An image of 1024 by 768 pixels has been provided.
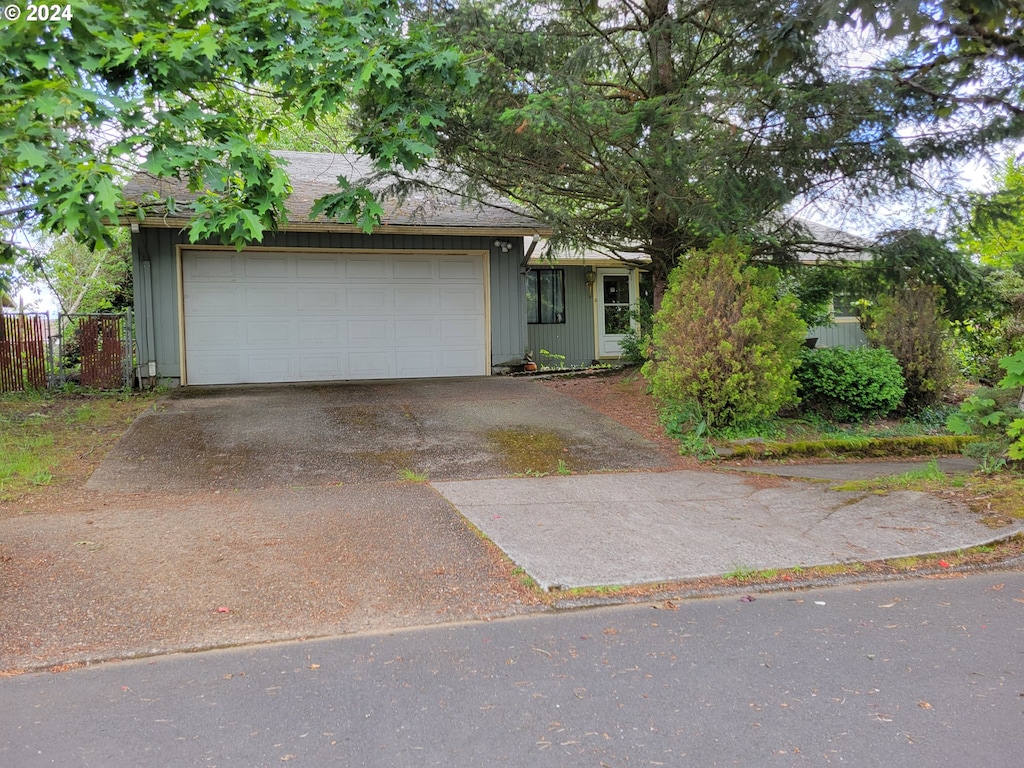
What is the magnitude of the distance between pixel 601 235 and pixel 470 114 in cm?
273

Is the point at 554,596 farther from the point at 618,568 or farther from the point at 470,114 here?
the point at 470,114

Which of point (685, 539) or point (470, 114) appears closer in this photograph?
point (685, 539)

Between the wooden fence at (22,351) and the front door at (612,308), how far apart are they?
37.3ft

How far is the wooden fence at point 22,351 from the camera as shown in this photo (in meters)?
11.1

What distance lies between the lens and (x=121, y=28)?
5062 mm

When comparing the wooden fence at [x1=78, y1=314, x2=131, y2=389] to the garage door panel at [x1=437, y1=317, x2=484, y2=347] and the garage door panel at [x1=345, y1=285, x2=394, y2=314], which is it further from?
the garage door panel at [x1=437, y1=317, x2=484, y2=347]

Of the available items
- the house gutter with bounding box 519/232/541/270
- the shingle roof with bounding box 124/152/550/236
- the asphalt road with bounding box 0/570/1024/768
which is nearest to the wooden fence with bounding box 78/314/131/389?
the shingle roof with bounding box 124/152/550/236

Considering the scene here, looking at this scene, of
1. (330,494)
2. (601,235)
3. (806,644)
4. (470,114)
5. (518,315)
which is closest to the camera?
(806,644)

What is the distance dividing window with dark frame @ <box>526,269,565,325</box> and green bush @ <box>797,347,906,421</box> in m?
7.14

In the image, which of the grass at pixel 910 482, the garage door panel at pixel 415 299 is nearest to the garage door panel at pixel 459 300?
the garage door panel at pixel 415 299

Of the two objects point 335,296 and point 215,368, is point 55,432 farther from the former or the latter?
point 335,296

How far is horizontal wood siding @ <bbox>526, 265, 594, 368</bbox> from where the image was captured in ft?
53.9

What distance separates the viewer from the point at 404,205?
41.7ft

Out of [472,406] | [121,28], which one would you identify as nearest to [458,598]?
[121,28]
